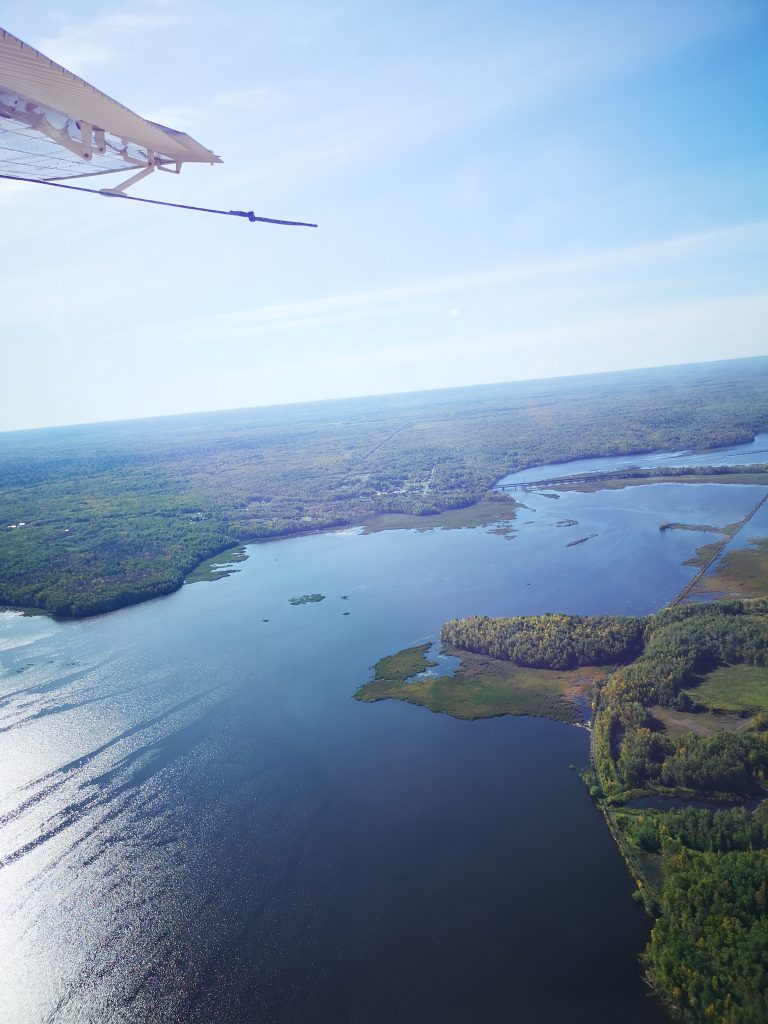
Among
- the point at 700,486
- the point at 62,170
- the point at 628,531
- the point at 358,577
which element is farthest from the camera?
the point at 700,486

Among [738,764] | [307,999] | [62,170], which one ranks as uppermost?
[62,170]

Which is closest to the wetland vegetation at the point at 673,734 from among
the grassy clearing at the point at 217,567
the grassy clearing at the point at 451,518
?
the grassy clearing at the point at 217,567

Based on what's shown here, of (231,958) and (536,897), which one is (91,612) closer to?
(231,958)

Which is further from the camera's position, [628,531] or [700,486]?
[700,486]

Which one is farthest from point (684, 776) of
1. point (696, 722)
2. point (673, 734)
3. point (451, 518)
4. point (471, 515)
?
point (471, 515)

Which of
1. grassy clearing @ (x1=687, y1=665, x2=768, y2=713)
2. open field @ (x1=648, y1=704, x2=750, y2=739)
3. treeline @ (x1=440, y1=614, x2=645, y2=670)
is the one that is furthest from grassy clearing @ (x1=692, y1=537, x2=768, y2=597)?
open field @ (x1=648, y1=704, x2=750, y2=739)

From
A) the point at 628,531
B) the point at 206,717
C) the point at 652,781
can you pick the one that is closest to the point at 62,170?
the point at 652,781

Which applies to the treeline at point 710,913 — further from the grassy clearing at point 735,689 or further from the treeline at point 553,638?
the treeline at point 553,638

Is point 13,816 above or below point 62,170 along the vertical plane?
below
